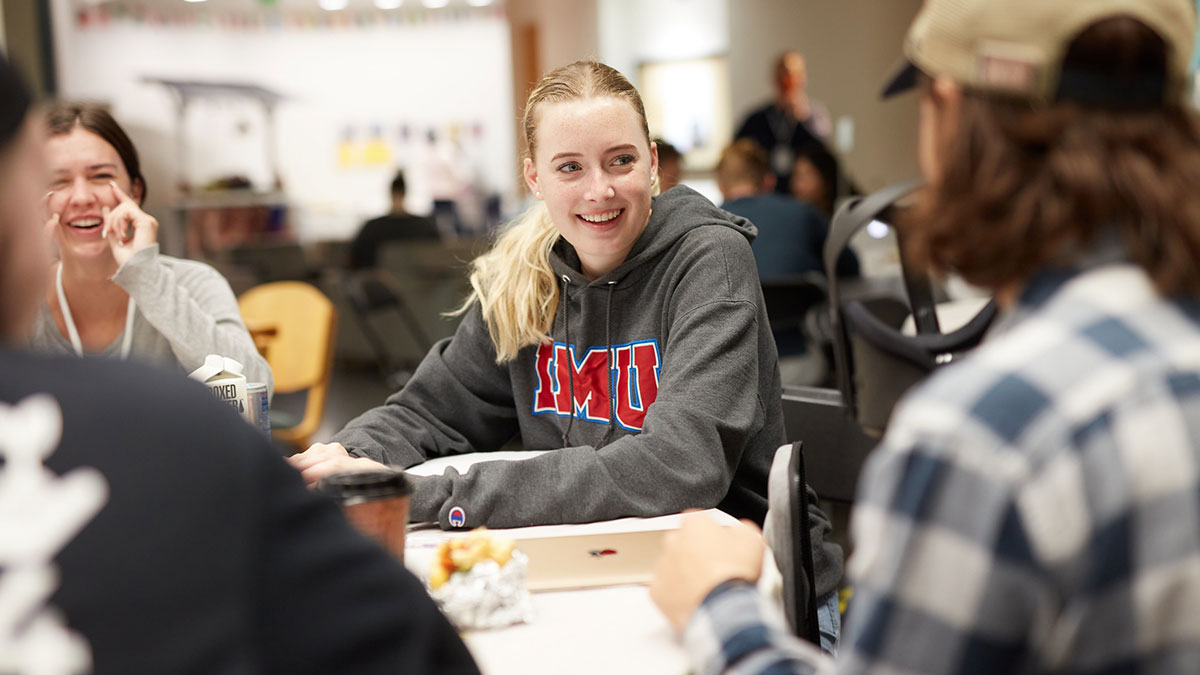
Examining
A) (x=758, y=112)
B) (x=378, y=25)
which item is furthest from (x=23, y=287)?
(x=378, y=25)

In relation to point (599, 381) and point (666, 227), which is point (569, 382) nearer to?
point (599, 381)

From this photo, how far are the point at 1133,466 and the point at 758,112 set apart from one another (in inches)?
244

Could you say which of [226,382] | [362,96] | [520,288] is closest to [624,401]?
[520,288]

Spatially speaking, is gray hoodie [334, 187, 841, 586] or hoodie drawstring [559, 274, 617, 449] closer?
gray hoodie [334, 187, 841, 586]

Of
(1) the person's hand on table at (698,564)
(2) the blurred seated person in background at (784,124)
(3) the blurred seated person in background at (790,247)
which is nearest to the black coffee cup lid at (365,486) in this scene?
(1) the person's hand on table at (698,564)

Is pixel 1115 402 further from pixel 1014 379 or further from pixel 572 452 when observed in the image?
pixel 572 452

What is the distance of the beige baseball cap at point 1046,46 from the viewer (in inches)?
27.5

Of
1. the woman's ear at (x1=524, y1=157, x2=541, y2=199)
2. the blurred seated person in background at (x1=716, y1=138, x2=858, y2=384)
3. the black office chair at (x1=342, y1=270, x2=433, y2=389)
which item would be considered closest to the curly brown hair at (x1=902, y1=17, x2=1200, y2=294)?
the woman's ear at (x1=524, y1=157, x2=541, y2=199)

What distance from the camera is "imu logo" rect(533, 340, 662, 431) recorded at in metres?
1.57

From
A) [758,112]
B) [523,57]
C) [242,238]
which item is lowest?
[242,238]

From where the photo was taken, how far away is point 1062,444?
0.62m

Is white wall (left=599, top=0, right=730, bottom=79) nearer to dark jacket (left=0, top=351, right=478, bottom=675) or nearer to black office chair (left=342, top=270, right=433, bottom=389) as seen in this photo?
black office chair (left=342, top=270, right=433, bottom=389)

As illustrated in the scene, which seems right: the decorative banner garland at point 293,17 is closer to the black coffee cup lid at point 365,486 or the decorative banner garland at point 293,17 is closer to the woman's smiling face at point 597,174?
the woman's smiling face at point 597,174

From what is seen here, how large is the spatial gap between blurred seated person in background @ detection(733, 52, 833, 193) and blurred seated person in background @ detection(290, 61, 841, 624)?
15.8 feet
